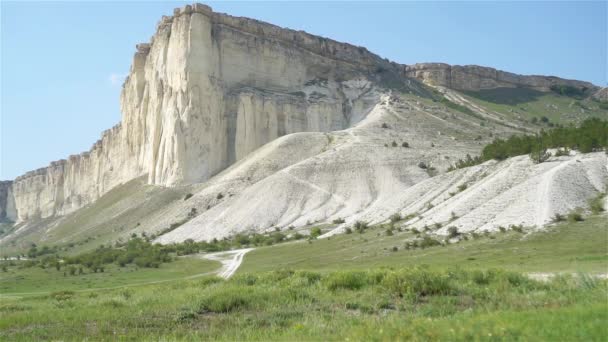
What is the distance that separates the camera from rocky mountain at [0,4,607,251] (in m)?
64.9

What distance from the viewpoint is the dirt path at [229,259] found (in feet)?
126

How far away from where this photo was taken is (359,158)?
234 feet

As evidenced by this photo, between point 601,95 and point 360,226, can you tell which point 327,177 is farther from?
point 601,95

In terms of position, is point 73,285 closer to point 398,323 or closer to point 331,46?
point 398,323

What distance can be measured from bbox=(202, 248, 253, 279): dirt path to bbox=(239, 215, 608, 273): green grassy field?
33.4 inches

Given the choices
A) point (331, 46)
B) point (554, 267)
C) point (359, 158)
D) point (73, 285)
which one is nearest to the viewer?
point (554, 267)

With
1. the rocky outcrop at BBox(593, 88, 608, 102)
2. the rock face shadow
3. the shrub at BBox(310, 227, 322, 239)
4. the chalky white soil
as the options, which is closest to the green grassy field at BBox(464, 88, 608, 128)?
the rock face shadow

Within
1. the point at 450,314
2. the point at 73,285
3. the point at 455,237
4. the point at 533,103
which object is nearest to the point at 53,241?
the point at 73,285

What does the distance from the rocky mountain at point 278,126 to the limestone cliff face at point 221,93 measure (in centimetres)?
20

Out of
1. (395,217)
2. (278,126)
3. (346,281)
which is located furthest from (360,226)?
(278,126)

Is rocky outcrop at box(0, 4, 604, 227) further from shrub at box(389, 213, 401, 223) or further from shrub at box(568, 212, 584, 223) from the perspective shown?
shrub at box(568, 212, 584, 223)

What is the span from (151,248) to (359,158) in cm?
2744

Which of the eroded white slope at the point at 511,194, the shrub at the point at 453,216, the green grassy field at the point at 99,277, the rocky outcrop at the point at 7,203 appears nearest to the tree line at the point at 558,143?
the eroded white slope at the point at 511,194

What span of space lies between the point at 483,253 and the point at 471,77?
4336 inches
